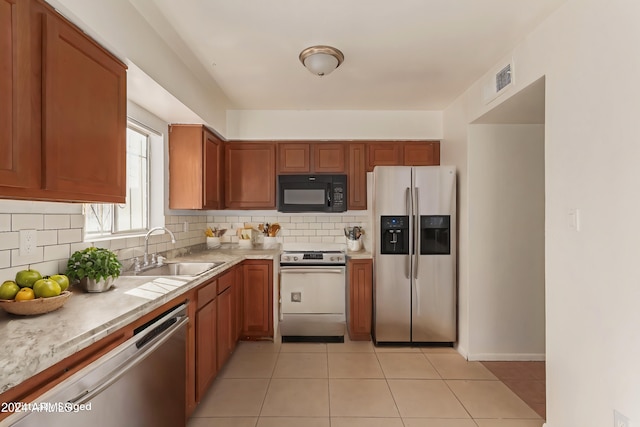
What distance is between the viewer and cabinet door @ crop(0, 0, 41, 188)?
1129mm

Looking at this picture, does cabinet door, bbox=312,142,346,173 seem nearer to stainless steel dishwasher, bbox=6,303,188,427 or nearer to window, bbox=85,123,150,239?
window, bbox=85,123,150,239

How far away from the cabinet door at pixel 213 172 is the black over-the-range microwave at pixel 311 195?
66 centimetres

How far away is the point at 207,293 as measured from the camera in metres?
2.30

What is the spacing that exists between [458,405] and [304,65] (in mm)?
2691

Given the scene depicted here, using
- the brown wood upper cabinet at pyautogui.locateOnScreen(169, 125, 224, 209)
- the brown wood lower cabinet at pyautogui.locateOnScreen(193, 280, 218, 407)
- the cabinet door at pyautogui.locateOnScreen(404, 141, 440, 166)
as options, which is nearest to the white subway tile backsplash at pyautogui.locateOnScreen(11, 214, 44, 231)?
the brown wood lower cabinet at pyautogui.locateOnScreen(193, 280, 218, 407)

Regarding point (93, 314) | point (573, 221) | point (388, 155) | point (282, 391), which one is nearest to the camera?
point (93, 314)

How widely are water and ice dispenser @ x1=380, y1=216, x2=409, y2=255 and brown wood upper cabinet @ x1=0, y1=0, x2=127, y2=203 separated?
7.61 ft

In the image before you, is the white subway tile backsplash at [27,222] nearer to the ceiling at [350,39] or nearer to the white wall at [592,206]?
the ceiling at [350,39]

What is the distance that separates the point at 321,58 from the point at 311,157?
1.49 meters

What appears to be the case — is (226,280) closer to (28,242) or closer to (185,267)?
(185,267)

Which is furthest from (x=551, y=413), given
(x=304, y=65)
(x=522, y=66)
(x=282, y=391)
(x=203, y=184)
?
(x=203, y=184)

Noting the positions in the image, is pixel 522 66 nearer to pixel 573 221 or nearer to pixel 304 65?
pixel 573 221

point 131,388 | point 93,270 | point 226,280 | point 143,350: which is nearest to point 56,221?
point 93,270

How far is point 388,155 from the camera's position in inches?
149
